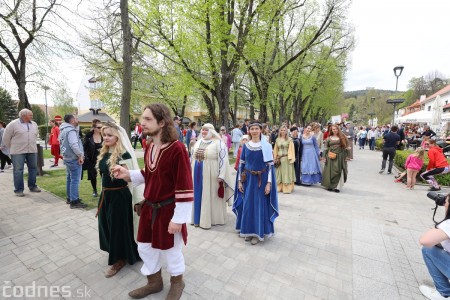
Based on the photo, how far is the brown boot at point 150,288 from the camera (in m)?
2.68

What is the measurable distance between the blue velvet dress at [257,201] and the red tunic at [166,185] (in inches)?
74.2

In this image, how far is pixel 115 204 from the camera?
9.96 ft

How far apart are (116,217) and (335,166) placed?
657 centimetres

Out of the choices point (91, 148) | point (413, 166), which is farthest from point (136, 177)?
point (413, 166)

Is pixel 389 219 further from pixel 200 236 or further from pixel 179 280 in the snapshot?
pixel 179 280

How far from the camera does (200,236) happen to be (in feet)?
13.9

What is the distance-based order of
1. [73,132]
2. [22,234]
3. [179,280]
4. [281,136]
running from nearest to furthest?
[179,280] → [22,234] → [73,132] → [281,136]

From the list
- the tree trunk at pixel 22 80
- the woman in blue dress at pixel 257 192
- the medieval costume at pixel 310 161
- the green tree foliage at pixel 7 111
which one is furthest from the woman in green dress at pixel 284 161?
the green tree foliage at pixel 7 111

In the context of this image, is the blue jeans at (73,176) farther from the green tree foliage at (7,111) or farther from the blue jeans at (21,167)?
the green tree foliage at (7,111)

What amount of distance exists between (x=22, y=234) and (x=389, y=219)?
24.1 ft

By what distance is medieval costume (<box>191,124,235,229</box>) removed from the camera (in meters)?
4.62

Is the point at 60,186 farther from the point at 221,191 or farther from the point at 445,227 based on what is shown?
the point at 445,227

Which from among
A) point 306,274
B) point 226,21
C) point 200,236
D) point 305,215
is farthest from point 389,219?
point 226,21

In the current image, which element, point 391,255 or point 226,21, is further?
point 226,21
